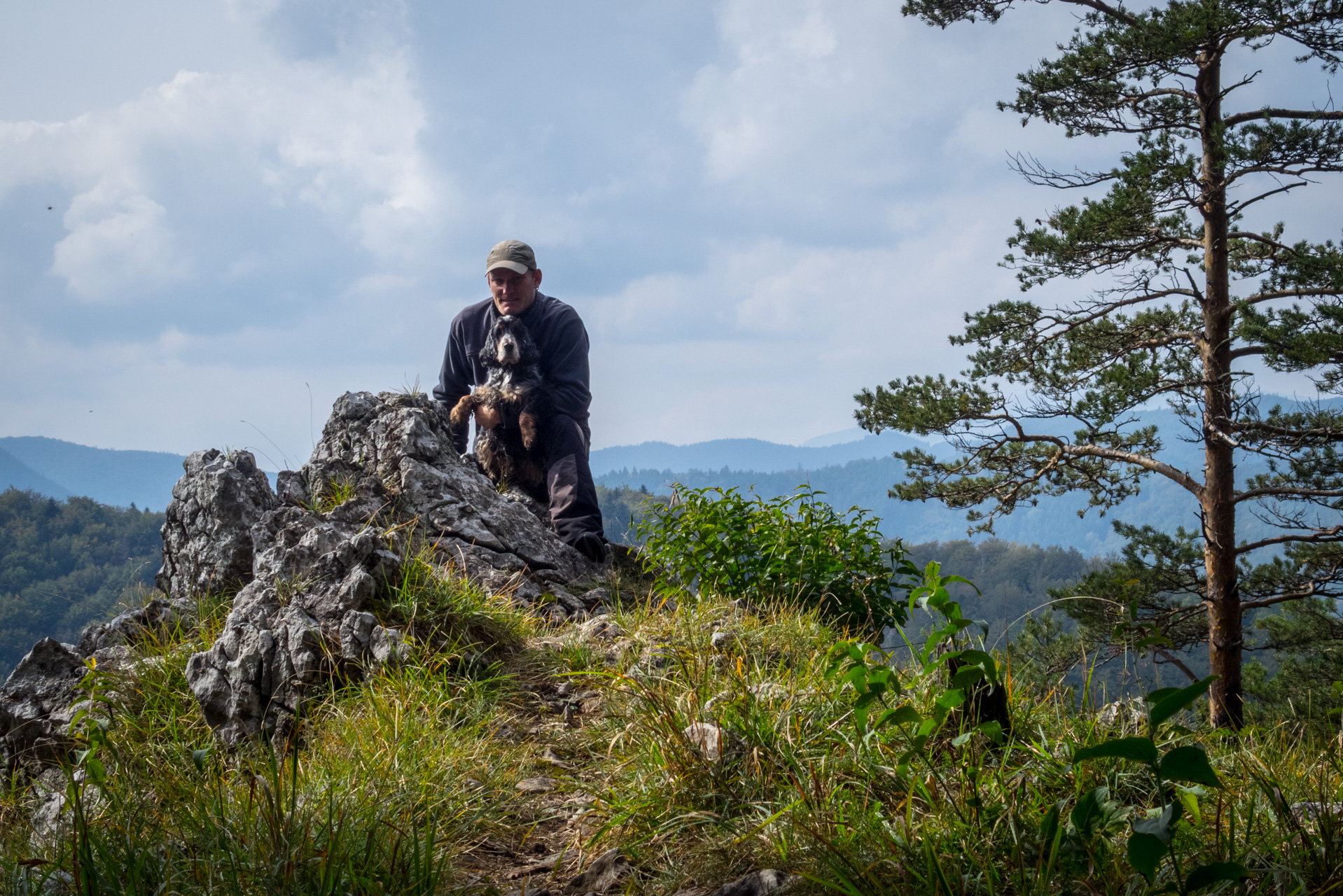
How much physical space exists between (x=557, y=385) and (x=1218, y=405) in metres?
8.67

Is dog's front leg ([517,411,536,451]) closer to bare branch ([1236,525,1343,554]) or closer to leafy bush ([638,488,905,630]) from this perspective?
leafy bush ([638,488,905,630])

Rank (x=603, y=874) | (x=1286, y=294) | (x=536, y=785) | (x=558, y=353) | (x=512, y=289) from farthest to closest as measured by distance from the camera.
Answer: (x=1286, y=294), (x=558, y=353), (x=512, y=289), (x=536, y=785), (x=603, y=874)

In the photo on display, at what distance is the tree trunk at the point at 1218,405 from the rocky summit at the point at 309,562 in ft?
27.4

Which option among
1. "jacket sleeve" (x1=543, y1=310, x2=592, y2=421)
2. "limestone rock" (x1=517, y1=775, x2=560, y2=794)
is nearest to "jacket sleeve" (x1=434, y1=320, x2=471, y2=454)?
"jacket sleeve" (x1=543, y1=310, x2=592, y2=421)

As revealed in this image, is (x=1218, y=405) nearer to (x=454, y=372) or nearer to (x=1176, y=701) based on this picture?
(x=454, y=372)

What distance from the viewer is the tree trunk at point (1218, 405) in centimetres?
1053

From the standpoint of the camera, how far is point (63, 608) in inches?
2352

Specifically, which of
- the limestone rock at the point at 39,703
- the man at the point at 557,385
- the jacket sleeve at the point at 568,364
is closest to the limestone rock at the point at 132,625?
the limestone rock at the point at 39,703

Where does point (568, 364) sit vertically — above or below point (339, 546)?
above

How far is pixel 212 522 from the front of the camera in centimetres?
594

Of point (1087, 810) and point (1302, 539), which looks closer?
point (1087, 810)

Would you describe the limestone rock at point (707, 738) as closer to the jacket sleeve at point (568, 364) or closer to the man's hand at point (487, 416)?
the jacket sleeve at point (568, 364)

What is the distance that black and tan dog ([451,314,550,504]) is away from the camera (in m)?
7.93

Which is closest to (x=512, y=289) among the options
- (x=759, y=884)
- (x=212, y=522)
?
(x=212, y=522)
